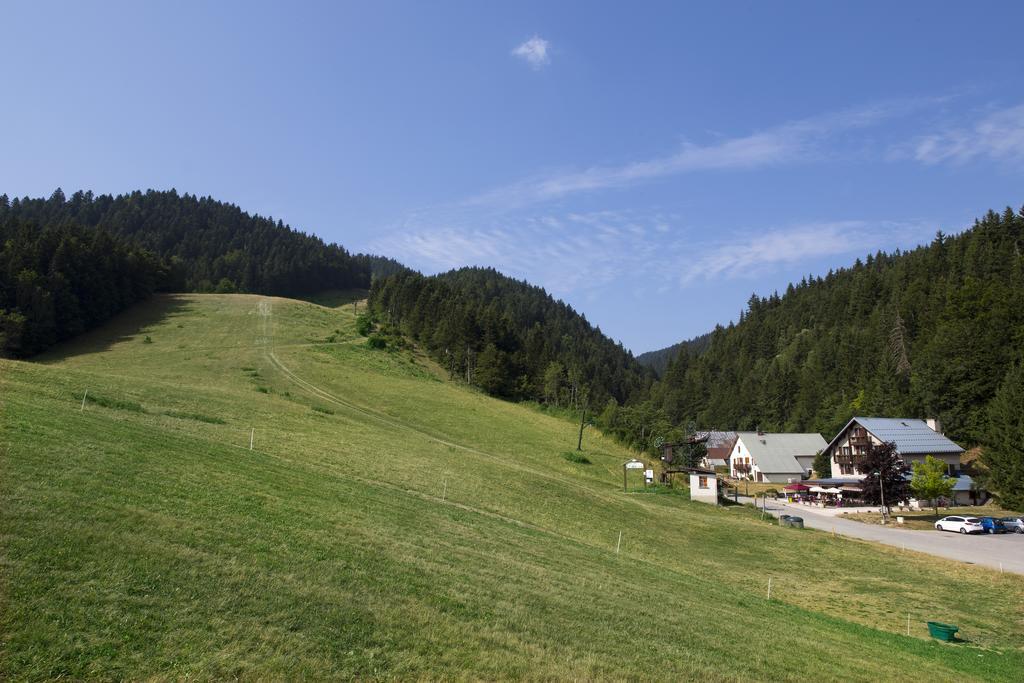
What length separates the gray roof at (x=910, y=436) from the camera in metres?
77.6

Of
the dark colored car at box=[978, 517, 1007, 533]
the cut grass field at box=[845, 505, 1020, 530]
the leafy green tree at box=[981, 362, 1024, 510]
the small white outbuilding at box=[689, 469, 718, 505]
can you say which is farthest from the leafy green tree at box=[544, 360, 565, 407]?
the dark colored car at box=[978, 517, 1007, 533]

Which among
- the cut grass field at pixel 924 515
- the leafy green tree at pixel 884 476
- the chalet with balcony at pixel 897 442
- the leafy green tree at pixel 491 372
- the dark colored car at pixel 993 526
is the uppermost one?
the leafy green tree at pixel 491 372

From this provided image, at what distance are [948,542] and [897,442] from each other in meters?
37.6

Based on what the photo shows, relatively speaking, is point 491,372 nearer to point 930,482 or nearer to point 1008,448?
point 930,482

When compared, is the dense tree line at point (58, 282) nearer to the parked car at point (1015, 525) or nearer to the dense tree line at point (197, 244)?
the dense tree line at point (197, 244)

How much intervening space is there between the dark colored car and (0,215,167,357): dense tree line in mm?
104731

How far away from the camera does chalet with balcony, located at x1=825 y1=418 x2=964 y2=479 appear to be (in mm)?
77438

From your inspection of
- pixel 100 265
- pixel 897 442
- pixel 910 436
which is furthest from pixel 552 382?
pixel 100 265

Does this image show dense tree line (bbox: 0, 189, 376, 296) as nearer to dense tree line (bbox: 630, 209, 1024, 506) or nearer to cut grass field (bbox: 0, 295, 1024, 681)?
dense tree line (bbox: 630, 209, 1024, 506)

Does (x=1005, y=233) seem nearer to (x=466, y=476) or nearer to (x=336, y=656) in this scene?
(x=466, y=476)

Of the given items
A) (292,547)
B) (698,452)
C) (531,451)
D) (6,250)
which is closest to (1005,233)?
(698,452)

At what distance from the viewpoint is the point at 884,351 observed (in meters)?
125

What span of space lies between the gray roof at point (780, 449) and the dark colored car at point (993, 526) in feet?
175

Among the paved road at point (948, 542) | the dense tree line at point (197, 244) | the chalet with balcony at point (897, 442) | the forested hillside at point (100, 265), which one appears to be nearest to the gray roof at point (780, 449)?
the chalet with balcony at point (897, 442)
